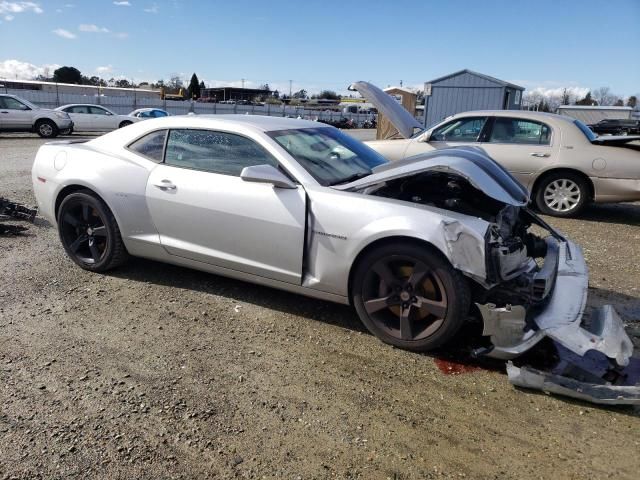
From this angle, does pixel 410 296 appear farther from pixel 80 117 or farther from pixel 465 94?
pixel 80 117

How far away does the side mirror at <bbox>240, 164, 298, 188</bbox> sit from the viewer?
11.4ft

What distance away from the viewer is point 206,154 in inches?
158

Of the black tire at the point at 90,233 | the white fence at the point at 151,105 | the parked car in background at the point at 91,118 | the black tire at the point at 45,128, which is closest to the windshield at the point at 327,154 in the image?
the black tire at the point at 90,233

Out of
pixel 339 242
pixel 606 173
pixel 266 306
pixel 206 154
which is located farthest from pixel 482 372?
pixel 606 173

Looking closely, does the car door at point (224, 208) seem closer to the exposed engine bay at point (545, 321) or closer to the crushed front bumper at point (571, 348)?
the exposed engine bay at point (545, 321)

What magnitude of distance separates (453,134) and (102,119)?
18.6 meters

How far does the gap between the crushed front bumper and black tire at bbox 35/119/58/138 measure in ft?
66.5

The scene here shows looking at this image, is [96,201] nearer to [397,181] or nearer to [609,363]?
[397,181]

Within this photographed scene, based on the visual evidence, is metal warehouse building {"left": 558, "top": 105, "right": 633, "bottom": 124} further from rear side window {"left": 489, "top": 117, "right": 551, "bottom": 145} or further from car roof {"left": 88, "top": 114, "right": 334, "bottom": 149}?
car roof {"left": 88, "top": 114, "right": 334, "bottom": 149}

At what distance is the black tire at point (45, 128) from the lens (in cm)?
1892

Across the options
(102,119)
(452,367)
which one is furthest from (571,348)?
(102,119)

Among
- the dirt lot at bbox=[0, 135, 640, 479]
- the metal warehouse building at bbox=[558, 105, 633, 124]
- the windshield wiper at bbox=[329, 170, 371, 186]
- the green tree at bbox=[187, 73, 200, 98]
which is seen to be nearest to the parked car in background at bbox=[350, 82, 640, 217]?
the windshield wiper at bbox=[329, 170, 371, 186]

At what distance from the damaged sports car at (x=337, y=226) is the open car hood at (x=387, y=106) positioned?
3.94ft

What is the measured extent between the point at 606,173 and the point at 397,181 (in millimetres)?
5112
